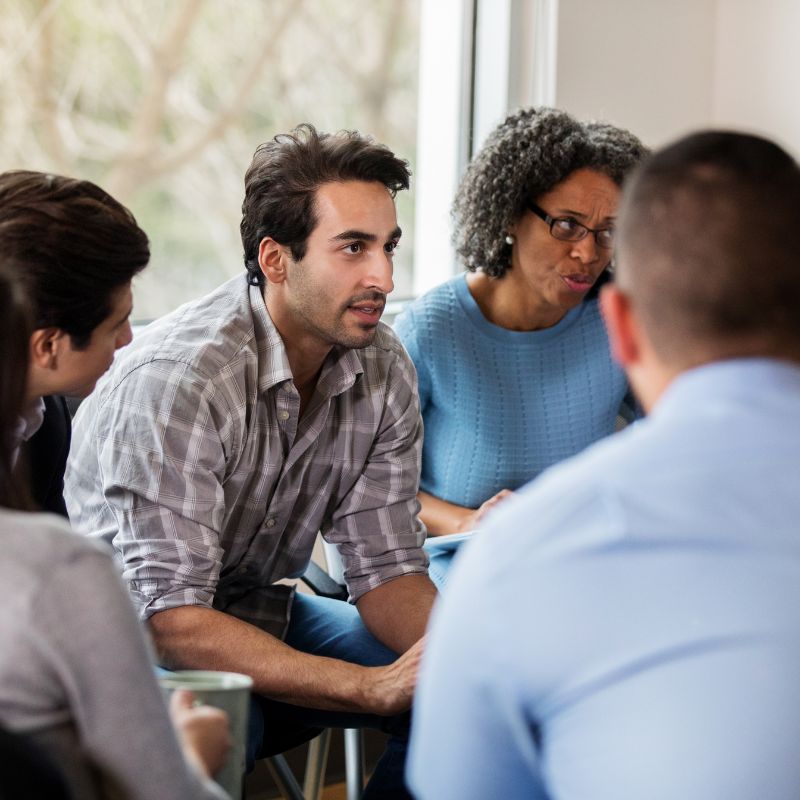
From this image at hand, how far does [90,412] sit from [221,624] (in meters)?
0.45

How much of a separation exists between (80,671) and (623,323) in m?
0.51

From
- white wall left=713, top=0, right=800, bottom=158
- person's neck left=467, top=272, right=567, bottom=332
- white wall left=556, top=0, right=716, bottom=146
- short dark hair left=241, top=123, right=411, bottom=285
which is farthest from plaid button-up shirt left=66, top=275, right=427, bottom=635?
white wall left=713, top=0, right=800, bottom=158

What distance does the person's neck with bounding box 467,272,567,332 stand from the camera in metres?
2.61

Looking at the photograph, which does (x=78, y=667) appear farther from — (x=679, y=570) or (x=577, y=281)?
(x=577, y=281)

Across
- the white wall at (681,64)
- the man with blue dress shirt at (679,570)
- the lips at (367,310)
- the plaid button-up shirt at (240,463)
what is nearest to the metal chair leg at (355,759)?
the plaid button-up shirt at (240,463)

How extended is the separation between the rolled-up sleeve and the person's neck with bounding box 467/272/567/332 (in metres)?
0.55

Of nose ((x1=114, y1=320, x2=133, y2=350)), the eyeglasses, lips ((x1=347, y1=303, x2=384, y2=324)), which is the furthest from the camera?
the eyeglasses

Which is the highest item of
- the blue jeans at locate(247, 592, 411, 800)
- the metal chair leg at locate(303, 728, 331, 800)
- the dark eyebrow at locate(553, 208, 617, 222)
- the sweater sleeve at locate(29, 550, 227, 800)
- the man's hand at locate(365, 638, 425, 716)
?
the dark eyebrow at locate(553, 208, 617, 222)

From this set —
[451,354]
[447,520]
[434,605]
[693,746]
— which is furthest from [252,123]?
[693,746]

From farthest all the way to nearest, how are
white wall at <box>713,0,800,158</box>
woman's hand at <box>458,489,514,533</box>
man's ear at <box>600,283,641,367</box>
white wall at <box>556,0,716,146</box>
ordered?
1. white wall at <box>713,0,800,158</box>
2. white wall at <box>556,0,716,146</box>
3. woman's hand at <box>458,489,514,533</box>
4. man's ear at <box>600,283,641,367</box>

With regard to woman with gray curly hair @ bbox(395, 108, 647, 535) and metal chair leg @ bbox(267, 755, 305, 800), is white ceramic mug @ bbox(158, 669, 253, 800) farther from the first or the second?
woman with gray curly hair @ bbox(395, 108, 647, 535)

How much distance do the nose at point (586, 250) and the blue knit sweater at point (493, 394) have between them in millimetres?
194

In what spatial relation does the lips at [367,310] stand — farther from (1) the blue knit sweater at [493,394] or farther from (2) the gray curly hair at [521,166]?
(2) the gray curly hair at [521,166]

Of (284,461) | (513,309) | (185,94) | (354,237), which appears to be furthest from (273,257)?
(185,94)
